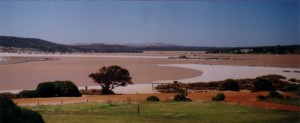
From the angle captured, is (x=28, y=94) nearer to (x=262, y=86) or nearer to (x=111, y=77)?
(x=111, y=77)

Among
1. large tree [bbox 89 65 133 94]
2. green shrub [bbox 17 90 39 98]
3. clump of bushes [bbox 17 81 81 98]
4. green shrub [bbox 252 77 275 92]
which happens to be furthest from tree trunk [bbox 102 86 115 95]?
green shrub [bbox 252 77 275 92]

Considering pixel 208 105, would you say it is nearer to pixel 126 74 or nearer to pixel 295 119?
pixel 295 119

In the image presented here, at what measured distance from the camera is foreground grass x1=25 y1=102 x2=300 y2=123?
16.6 metres

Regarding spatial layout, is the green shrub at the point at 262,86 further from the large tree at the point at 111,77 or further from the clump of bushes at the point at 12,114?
the clump of bushes at the point at 12,114

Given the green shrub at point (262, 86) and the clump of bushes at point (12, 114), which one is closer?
the clump of bushes at point (12, 114)

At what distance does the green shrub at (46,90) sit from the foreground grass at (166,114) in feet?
28.1

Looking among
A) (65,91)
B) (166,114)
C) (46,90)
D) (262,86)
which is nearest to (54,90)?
(46,90)

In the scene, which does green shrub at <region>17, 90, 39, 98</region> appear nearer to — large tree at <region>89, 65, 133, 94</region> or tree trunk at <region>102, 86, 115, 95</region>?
tree trunk at <region>102, 86, 115, 95</region>

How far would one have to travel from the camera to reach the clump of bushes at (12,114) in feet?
35.4

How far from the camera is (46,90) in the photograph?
30.1 m

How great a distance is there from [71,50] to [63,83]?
99.0 meters

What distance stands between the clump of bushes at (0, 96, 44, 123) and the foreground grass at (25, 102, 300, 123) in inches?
203

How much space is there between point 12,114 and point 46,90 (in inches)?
775

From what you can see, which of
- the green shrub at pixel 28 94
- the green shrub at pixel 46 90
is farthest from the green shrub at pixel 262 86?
the green shrub at pixel 28 94
